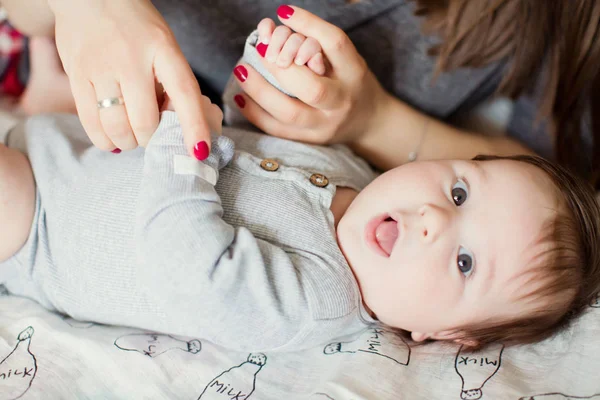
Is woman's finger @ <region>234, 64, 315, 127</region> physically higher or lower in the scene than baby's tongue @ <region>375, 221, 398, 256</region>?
higher

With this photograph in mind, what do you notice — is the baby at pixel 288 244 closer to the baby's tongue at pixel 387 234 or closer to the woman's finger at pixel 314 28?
the baby's tongue at pixel 387 234

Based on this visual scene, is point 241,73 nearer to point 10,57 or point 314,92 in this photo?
point 314,92

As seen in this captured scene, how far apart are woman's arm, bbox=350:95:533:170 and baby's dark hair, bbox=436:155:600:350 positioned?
0.90 feet

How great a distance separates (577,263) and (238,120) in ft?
2.25

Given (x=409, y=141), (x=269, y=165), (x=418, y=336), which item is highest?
(x=269, y=165)

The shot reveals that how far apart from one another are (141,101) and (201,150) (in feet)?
0.35

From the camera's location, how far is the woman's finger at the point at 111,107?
71 centimetres

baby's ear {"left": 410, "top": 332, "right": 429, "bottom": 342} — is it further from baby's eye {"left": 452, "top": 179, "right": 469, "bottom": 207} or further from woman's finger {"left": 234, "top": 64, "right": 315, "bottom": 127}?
woman's finger {"left": 234, "top": 64, "right": 315, "bottom": 127}

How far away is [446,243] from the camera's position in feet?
2.63

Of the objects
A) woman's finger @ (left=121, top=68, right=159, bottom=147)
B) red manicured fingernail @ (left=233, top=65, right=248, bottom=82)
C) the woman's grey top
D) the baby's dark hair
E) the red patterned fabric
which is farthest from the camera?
the red patterned fabric

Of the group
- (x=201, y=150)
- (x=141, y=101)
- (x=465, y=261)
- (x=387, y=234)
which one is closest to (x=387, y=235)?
(x=387, y=234)

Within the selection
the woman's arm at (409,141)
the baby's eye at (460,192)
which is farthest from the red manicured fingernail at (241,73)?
the baby's eye at (460,192)

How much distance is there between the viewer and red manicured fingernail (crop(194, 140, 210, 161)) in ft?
2.39

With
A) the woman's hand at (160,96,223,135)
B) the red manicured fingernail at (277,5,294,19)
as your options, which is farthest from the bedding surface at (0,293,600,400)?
the red manicured fingernail at (277,5,294,19)
